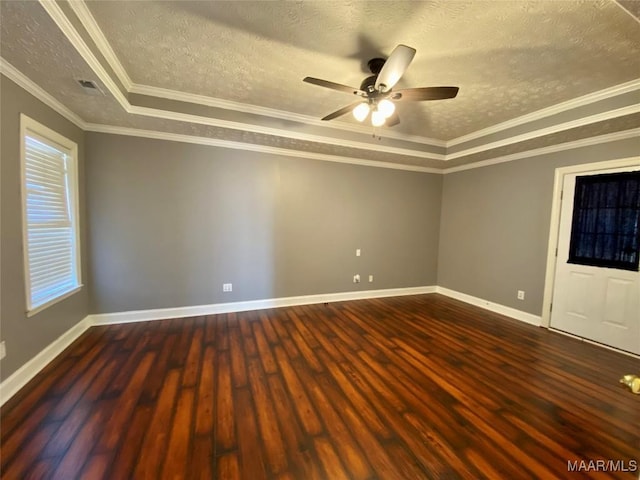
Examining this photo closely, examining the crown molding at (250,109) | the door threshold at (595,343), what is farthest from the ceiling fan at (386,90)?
the door threshold at (595,343)

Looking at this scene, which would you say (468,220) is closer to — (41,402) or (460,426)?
(460,426)

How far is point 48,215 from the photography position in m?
2.63

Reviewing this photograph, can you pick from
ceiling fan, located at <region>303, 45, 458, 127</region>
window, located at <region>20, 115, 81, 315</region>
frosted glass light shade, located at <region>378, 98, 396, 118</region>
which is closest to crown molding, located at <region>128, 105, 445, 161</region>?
window, located at <region>20, 115, 81, 315</region>

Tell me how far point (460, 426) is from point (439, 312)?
2.50 m

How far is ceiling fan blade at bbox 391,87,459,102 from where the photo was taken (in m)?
2.01

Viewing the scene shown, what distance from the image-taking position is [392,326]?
3.60 m

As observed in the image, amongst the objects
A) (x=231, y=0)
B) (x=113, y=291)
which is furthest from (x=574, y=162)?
(x=113, y=291)

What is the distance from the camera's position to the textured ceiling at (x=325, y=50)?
175 cm

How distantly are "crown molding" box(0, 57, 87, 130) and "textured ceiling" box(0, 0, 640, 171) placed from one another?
5 centimetres

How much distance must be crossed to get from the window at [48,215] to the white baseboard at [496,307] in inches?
224

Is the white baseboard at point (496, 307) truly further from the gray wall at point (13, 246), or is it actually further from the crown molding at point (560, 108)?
the gray wall at point (13, 246)

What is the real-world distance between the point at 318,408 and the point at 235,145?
3.41 m

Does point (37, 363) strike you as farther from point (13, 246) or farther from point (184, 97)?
point (184, 97)

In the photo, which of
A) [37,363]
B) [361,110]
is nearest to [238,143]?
[361,110]
